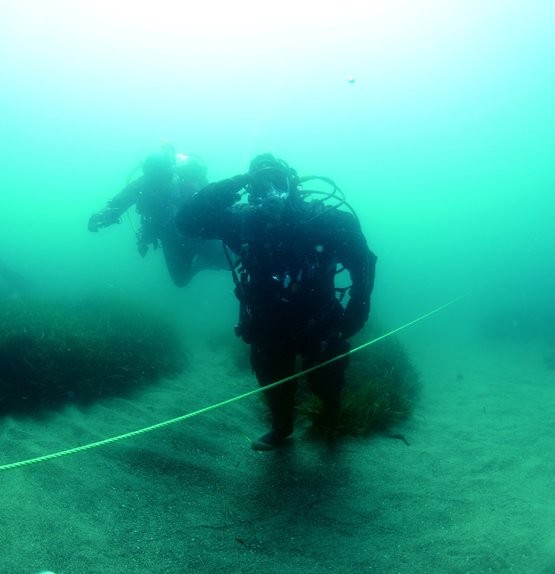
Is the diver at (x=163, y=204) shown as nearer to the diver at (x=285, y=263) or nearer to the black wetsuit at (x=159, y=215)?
the black wetsuit at (x=159, y=215)

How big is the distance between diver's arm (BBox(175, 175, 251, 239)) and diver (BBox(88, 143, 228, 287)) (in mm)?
2323

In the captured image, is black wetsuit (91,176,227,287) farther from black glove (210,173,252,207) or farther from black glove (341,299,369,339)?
black glove (341,299,369,339)

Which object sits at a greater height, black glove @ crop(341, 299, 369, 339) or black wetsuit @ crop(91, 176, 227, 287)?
black wetsuit @ crop(91, 176, 227, 287)

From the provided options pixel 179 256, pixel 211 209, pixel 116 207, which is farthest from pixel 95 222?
pixel 211 209

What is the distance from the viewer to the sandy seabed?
2.85 m

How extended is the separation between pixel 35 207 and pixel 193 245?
131540mm

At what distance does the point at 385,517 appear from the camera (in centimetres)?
354

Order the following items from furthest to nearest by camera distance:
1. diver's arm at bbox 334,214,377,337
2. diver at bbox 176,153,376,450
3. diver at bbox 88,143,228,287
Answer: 1. diver at bbox 88,143,228,287
2. diver's arm at bbox 334,214,377,337
3. diver at bbox 176,153,376,450

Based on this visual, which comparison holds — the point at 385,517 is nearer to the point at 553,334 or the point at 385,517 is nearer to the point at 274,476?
the point at 274,476

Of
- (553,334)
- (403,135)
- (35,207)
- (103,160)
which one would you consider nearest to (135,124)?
(103,160)

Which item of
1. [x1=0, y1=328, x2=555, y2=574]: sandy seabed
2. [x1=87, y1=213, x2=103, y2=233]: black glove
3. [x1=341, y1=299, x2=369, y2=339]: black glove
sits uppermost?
[x1=87, y1=213, x2=103, y2=233]: black glove

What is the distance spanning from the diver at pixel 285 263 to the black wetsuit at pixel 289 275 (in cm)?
A: 1

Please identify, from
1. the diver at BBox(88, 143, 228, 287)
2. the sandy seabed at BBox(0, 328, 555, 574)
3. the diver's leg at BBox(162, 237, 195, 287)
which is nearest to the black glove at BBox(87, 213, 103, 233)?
the diver at BBox(88, 143, 228, 287)

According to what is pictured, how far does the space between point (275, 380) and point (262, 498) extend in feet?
3.98
